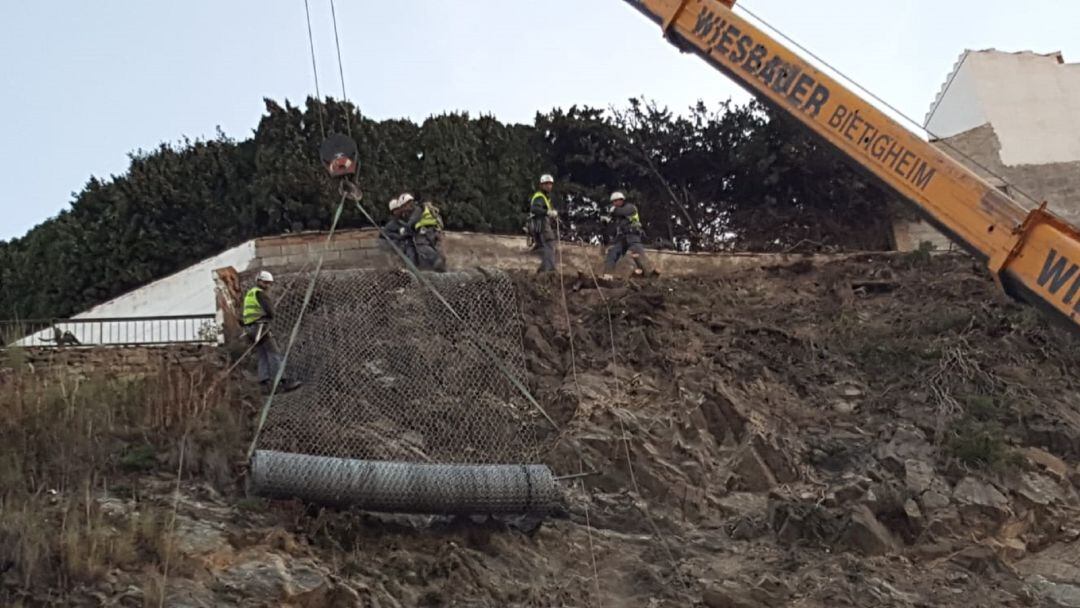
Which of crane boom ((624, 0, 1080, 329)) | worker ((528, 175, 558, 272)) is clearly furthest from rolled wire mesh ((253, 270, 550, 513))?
crane boom ((624, 0, 1080, 329))

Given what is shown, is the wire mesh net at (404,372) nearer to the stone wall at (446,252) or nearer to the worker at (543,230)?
the stone wall at (446,252)

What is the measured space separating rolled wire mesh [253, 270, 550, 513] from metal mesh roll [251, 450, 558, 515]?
2cm

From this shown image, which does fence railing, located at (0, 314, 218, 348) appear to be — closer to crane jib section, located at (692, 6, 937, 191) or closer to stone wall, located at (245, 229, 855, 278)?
stone wall, located at (245, 229, 855, 278)

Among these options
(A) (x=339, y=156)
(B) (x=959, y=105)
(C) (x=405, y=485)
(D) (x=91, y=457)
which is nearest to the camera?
(C) (x=405, y=485)

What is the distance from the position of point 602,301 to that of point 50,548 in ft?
29.0

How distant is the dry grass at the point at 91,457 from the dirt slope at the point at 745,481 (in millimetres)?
226

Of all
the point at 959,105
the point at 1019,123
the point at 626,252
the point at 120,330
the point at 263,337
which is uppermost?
the point at 1019,123

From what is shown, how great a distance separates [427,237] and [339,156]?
194 centimetres

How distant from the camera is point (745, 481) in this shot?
1739 cm

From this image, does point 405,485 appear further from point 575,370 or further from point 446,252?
point 446,252

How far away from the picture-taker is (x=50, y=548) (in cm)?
1360

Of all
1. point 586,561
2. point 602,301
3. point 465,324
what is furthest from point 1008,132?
point 586,561

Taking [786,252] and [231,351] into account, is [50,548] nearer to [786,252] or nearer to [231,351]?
[231,351]

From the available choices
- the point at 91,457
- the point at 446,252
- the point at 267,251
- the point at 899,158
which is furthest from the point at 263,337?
the point at 899,158
